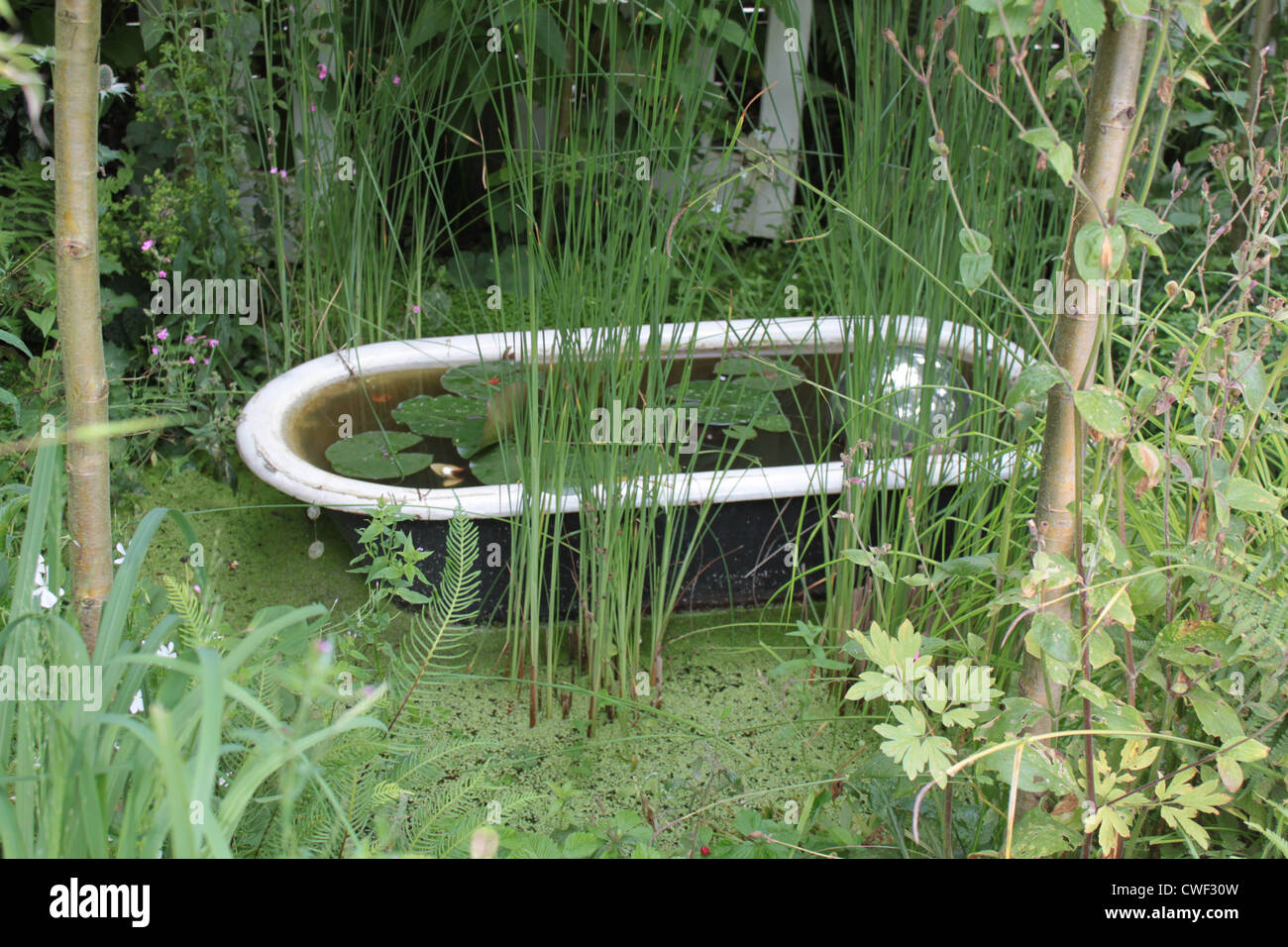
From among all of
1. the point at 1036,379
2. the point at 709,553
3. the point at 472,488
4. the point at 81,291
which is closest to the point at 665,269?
the point at 472,488

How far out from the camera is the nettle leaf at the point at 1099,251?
866 mm

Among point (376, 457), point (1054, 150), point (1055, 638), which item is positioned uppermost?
point (1054, 150)

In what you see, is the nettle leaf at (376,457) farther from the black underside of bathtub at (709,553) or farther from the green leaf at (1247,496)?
the green leaf at (1247,496)

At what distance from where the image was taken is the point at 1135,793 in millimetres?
1039

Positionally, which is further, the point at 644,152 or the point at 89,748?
the point at 644,152

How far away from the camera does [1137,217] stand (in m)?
0.90

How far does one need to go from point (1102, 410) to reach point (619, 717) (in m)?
1.13

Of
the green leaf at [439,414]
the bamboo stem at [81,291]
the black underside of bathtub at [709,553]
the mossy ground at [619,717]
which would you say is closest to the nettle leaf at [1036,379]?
the mossy ground at [619,717]

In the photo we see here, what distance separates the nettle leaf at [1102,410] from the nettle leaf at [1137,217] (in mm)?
148

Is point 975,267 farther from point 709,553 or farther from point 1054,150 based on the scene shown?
point 709,553

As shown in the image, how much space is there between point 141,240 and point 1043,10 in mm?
2444

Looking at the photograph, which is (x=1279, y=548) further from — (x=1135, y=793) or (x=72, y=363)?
(x=72, y=363)

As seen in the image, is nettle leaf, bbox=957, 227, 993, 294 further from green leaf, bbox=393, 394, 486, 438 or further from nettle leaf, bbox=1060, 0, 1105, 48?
green leaf, bbox=393, 394, 486, 438
